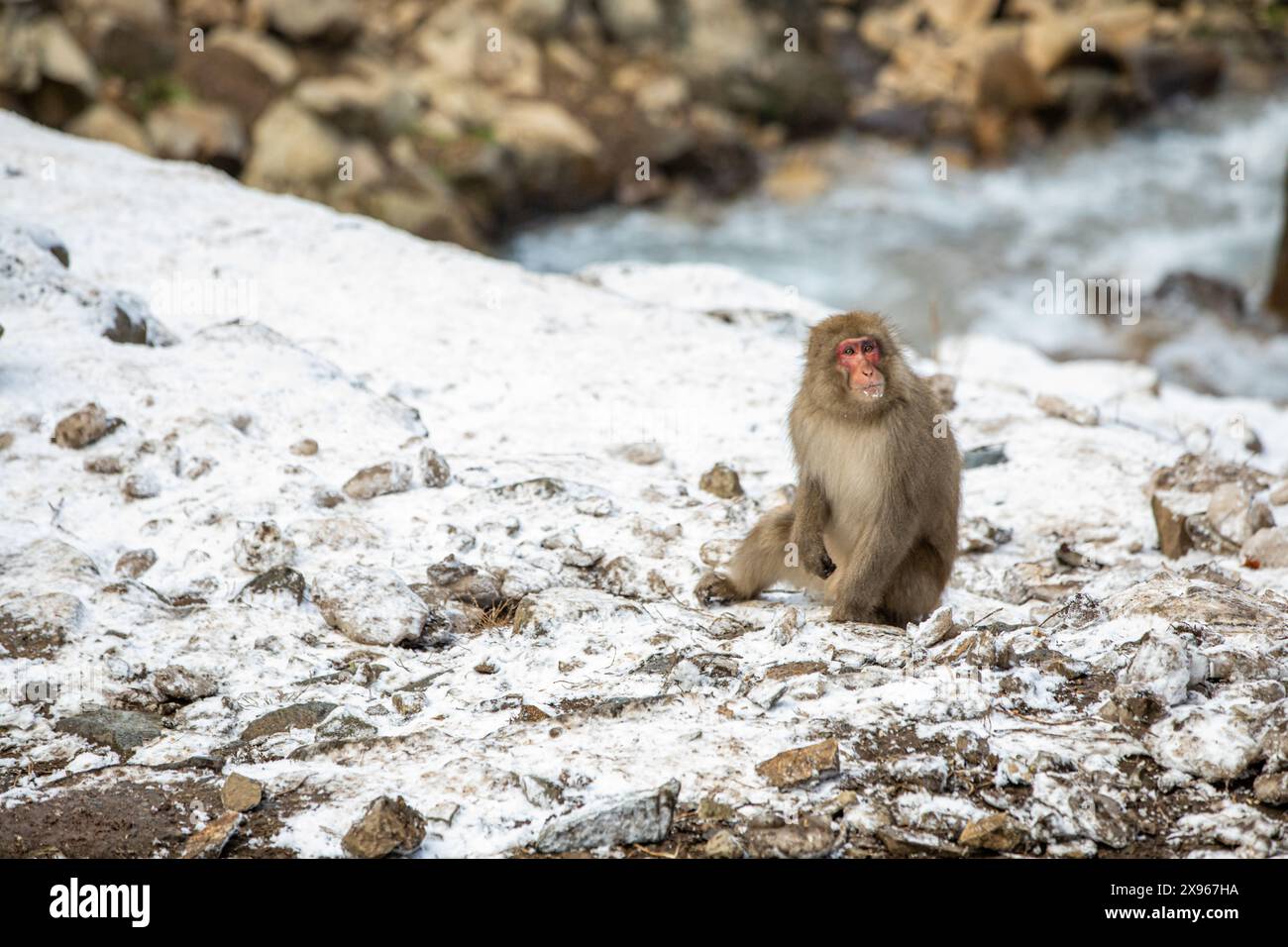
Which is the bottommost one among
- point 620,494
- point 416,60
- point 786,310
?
point 620,494

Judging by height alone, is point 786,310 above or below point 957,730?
above

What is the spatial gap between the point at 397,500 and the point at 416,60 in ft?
42.9

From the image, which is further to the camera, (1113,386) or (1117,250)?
(1117,250)

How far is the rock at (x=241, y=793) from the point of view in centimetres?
325

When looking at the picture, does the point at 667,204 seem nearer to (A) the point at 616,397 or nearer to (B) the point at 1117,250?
(B) the point at 1117,250

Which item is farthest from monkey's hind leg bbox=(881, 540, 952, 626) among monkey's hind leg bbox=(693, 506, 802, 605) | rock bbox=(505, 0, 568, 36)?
rock bbox=(505, 0, 568, 36)

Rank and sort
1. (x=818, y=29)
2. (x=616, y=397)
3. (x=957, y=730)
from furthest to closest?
(x=818, y=29) < (x=616, y=397) < (x=957, y=730)

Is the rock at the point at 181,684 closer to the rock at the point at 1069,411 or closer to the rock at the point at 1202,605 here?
the rock at the point at 1202,605

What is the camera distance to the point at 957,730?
3412 mm

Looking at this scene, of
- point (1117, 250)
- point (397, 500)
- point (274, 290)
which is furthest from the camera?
point (1117, 250)

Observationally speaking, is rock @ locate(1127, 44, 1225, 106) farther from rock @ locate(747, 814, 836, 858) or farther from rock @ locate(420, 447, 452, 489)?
rock @ locate(747, 814, 836, 858)

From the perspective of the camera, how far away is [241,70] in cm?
1551

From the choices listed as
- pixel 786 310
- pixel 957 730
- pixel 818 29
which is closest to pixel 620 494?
pixel 957 730

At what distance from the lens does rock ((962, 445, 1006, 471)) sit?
6074 mm
